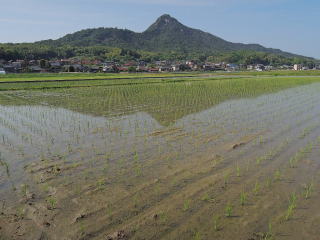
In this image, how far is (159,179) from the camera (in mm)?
5918

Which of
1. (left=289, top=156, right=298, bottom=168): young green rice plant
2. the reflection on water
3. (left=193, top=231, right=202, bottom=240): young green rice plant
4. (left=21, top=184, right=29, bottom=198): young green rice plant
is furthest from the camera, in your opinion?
(left=289, top=156, right=298, bottom=168): young green rice plant

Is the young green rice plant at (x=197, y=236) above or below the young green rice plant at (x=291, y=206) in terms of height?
below

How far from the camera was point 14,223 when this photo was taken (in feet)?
14.2

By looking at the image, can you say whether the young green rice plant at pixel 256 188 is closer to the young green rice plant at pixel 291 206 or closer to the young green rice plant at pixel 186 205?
the young green rice plant at pixel 291 206

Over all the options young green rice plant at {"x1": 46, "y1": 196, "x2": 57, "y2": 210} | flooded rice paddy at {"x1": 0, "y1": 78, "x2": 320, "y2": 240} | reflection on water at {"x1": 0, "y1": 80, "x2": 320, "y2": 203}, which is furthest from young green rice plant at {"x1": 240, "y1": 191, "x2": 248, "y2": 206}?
young green rice plant at {"x1": 46, "y1": 196, "x2": 57, "y2": 210}

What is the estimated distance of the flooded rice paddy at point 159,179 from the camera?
Result: 428 cm

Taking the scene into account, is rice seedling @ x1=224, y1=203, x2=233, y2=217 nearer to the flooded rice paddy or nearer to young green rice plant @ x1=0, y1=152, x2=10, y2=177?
the flooded rice paddy

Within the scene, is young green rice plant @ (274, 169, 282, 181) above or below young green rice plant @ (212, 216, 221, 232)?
above

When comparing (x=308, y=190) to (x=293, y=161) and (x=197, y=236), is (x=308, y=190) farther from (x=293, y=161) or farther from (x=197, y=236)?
(x=197, y=236)

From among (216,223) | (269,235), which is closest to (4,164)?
(216,223)

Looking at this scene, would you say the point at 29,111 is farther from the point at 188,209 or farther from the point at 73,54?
the point at 73,54

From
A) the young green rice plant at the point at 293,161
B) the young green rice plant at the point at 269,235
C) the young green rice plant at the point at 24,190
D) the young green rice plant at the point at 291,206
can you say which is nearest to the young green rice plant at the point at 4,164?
the young green rice plant at the point at 24,190

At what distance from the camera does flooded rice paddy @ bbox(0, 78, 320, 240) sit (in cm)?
428

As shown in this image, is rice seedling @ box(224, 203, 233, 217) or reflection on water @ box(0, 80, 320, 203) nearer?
rice seedling @ box(224, 203, 233, 217)
